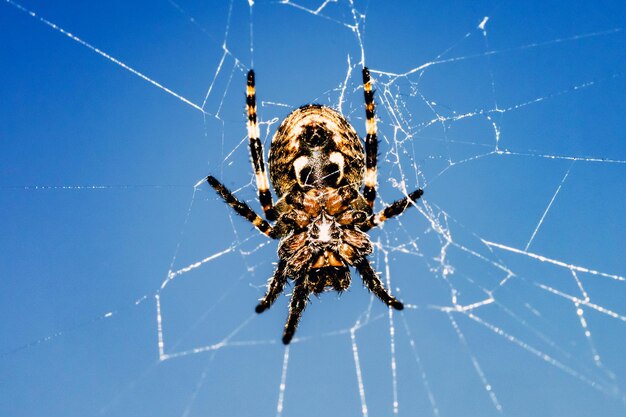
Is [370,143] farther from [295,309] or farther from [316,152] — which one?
[295,309]

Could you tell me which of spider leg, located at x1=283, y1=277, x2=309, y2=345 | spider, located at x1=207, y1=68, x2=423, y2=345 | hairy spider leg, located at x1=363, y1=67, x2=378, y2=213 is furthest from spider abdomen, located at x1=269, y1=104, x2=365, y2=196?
spider leg, located at x1=283, y1=277, x2=309, y2=345

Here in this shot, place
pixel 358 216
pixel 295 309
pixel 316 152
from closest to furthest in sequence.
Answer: pixel 316 152 < pixel 295 309 < pixel 358 216

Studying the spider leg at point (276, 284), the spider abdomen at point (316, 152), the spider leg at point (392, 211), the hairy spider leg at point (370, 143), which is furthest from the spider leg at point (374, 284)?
the spider abdomen at point (316, 152)

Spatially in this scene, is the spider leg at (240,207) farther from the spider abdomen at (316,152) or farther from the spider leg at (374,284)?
the spider leg at (374,284)

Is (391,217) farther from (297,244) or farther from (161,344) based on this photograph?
(161,344)

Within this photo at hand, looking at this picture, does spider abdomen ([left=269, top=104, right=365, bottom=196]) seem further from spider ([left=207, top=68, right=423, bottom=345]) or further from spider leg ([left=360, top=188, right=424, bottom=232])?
spider leg ([left=360, top=188, right=424, bottom=232])

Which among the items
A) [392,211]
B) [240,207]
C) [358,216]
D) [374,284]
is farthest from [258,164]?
[374,284]
